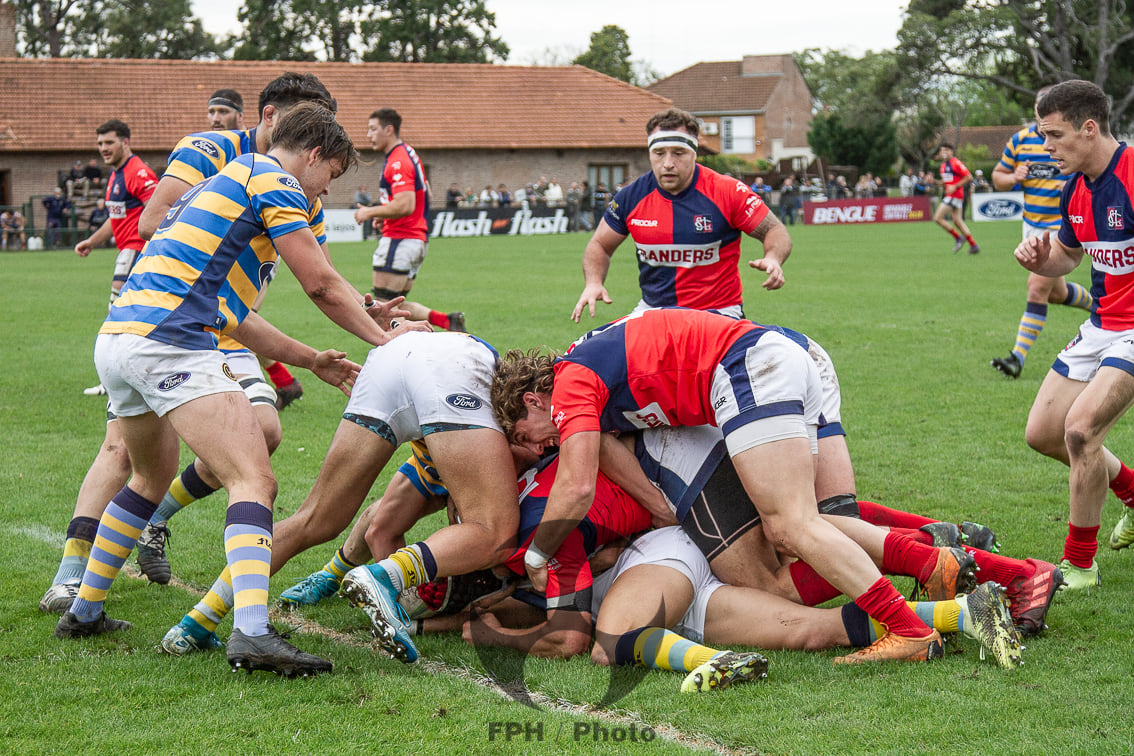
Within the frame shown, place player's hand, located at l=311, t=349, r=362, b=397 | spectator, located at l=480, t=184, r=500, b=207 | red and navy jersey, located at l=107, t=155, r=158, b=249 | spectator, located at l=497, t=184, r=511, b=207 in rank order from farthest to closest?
1. spectator, located at l=480, t=184, r=500, b=207
2. spectator, located at l=497, t=184, r=511, b=207
3. red and navy jersey, located at l=107, t=155, r=158, b=249
4. player's hand, located at l=311, t=349, r=362, b=397

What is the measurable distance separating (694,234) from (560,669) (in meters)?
3.49

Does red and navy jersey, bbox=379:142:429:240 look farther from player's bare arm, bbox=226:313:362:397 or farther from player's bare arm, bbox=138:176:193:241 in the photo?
player's bare arm, bbox=226:313:362:397

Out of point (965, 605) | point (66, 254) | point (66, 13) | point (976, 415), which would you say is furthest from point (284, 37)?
point (965, 605)

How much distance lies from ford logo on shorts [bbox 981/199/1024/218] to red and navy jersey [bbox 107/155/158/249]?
99.3ft

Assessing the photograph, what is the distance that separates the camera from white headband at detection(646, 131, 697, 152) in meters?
6.64

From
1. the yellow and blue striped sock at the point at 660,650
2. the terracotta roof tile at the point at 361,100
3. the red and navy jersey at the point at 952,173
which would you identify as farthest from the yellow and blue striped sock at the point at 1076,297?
the terracotta roof tile at the point at 361,100

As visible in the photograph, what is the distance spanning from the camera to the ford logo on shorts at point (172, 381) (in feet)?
12.8

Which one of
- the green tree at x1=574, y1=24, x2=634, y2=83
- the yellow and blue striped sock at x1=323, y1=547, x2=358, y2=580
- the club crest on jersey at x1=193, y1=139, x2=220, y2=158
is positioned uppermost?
the green tree at x1=574, y1=24, x2=634, y2=83

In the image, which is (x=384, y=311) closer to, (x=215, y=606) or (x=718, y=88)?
(x=215, y=606)

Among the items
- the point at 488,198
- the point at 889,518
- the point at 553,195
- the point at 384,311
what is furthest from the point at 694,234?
the point at 488,198

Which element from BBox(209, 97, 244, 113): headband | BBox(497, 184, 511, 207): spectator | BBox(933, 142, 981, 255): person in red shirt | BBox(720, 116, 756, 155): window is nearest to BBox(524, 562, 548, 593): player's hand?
BBox(209, 97, 244, 113): headband

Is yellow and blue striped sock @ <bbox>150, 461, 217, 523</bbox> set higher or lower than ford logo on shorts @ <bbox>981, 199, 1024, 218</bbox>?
lower

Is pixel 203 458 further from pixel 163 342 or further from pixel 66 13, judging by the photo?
pixel 66 13

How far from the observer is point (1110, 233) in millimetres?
5090
